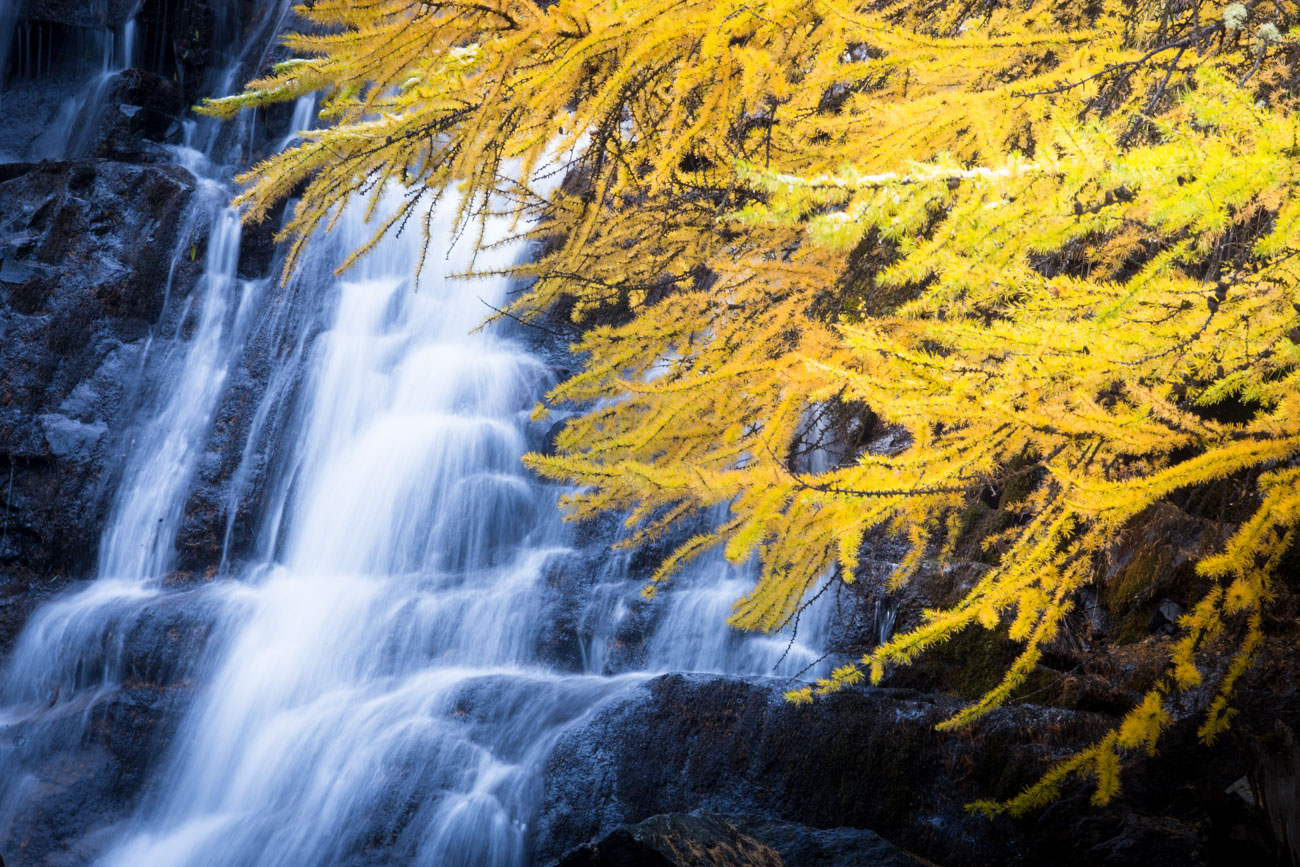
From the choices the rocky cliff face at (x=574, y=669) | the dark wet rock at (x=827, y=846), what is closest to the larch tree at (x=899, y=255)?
the rocky cliff face at (x=574, y=669)

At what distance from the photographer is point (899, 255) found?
3326mm

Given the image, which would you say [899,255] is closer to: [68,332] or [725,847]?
[725,847]

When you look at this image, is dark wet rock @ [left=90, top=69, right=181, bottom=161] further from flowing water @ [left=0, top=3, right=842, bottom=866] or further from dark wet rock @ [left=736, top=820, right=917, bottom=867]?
dark wet rock @ [left=736, top=820, right=917, bottom=867]

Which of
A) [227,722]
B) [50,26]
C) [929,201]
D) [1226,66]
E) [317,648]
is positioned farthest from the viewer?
[50,26]

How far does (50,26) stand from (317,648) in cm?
1229

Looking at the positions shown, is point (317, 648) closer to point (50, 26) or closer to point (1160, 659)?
point (1160, 659)

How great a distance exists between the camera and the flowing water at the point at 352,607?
16.3 ft

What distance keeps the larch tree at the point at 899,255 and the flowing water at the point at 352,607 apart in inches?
49.8

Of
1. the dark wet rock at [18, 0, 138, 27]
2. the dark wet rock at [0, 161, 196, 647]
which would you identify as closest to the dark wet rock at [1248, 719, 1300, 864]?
the dark wet rock at [0, 161, 196, 647]

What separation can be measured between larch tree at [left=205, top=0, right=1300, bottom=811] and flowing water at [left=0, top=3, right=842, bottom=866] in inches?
49.8

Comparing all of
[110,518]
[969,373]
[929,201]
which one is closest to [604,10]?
[929,201]

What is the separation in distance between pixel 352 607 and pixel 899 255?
5.68 metres

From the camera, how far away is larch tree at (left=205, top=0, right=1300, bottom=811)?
183 centimetres

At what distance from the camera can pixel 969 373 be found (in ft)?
7.13
